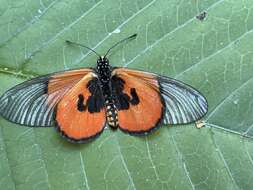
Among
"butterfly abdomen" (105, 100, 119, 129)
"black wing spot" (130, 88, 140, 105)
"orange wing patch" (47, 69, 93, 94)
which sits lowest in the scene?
"butterfly abdomen" (105, 100, 119, 129)

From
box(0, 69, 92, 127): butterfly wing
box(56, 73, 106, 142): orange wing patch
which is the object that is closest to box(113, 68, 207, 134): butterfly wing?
box(56, 73, 106, 142): orange wing patch

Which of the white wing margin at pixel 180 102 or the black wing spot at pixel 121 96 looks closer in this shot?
the white wing margin at pixel 180 102

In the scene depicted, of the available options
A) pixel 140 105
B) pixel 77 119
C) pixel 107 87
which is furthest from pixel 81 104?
pixel 140 105

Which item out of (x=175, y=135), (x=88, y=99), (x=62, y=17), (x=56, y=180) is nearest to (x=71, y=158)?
(x=56, y=180)

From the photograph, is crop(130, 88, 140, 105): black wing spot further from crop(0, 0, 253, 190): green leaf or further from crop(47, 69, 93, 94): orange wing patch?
crop(47, 69, 93, 94): orange wing patch

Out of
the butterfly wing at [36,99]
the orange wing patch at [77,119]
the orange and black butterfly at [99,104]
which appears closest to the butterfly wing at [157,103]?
the orange and black butterfly at [99,104]

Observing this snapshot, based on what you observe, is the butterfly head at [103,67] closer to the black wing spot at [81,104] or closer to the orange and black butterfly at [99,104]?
the orange and black butterfly at [99,104]
